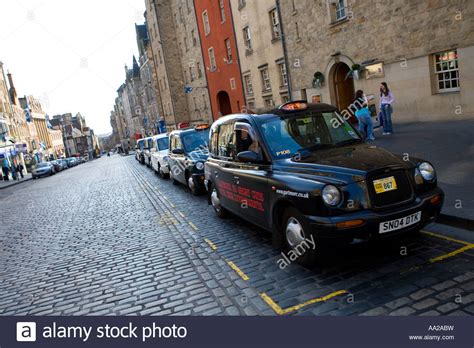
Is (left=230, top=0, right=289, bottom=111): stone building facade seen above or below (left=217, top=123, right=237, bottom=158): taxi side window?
above

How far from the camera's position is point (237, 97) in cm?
3186

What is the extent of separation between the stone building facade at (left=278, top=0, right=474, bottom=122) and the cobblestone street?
415 inches

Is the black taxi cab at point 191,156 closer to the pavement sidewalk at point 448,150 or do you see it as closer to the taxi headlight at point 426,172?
the pavement sidewalk at point 448,150

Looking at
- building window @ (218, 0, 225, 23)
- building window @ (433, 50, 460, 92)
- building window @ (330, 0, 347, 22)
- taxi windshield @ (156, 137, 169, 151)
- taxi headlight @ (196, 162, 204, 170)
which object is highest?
building window @ (218, 0, 225, 23)

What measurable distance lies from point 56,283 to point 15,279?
96 centimetres

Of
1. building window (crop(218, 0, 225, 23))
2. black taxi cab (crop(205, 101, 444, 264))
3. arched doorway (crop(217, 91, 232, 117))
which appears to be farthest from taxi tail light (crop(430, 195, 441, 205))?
arched doorway (crop(217, 91, 232, 117))

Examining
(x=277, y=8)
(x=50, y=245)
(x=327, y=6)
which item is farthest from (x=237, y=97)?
(x=50, y=245)

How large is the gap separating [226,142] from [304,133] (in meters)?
1.70

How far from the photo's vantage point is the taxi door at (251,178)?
5.46 m

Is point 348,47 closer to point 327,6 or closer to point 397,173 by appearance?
point 327,6

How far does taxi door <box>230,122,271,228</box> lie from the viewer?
5461 mm

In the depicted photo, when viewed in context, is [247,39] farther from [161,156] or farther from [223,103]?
[161,156]

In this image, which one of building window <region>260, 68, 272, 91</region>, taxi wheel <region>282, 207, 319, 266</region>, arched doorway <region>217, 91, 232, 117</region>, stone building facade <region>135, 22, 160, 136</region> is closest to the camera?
taxi wheel <region>282, 207, 319, 266</region>

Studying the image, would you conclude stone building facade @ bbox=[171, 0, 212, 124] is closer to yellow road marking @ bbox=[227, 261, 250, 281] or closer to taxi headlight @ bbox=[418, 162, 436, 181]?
yellow road marking @ bbox=[227, 261, 250, 281]
